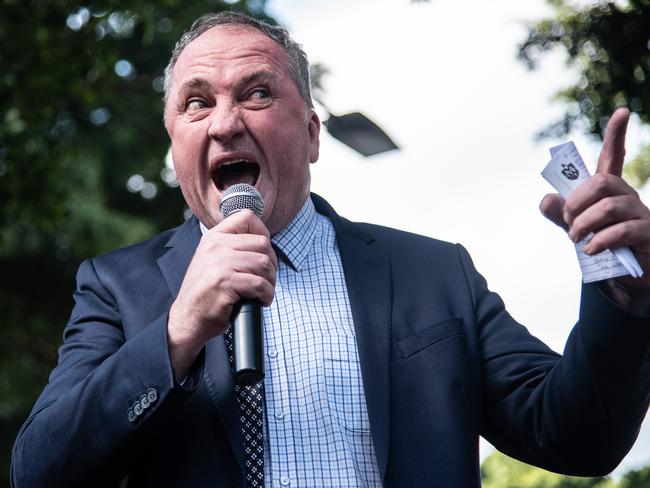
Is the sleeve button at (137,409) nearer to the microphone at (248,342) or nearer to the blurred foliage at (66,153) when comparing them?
the microphone at (248,342)

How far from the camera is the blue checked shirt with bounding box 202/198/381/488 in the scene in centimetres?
272

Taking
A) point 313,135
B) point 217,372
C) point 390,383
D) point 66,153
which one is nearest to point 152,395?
point 217,372

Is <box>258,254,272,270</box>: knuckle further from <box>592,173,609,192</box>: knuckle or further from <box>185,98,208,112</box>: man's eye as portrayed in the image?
<box>185,98,208,112</box>: man's eye

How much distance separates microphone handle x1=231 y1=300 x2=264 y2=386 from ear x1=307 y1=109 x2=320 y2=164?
3.88 feet

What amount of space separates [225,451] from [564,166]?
1.12 metres

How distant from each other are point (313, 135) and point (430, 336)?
0.93m

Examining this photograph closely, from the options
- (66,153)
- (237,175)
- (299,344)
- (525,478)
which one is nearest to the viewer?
(299,344)

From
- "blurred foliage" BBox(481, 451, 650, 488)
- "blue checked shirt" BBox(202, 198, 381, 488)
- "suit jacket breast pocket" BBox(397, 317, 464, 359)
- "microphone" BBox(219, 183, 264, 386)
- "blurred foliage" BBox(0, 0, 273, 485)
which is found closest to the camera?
"microphone" BBox(219, 183, 264, 386)

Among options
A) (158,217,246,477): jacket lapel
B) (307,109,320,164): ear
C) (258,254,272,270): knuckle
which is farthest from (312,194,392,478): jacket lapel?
(258,254,272,270): knuckle

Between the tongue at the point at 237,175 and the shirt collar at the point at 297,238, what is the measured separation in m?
0.21

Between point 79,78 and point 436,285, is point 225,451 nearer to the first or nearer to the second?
point 436,285

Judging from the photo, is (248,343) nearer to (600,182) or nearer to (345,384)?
(345,384)

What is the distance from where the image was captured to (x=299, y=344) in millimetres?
2932

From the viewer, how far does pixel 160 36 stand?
16906 millimetres
